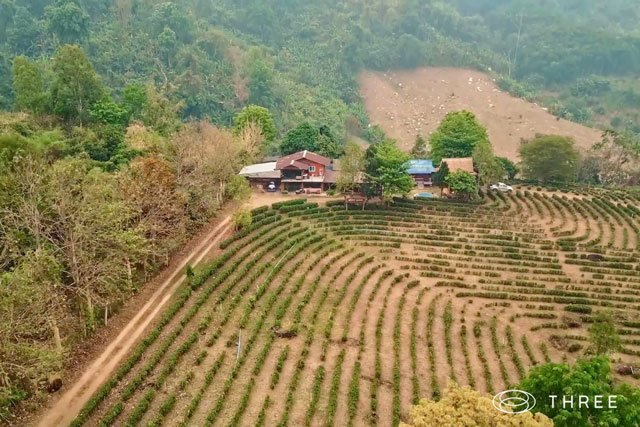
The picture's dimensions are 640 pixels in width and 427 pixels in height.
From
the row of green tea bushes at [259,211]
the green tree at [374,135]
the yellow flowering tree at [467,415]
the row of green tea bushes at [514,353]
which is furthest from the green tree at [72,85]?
the green tree at [374,135]

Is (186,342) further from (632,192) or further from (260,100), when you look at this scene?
(260,100)

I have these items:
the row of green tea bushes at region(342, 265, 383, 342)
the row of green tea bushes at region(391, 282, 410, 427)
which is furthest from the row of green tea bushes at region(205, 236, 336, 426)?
the row of green tea bushes at region(391, 282, 410, 427)

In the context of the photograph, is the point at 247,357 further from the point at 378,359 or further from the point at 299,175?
the point at 299,175

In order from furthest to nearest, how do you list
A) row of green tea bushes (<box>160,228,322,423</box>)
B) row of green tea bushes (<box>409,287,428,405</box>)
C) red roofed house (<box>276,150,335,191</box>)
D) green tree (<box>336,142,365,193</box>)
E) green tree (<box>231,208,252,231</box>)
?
red roofed house (<box>276,150,335,191</box>), green tree (<box>336,142,365,193</box>), green tree (<box>231,208,252,231</box>), row of green tea bushes (<box>160,228,322,423</box>), row of green tea bushes (<box>409,287,428,405</box>)

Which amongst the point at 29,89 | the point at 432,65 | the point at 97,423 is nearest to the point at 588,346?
the point at 97,423

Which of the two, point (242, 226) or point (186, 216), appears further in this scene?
point (242, 226)

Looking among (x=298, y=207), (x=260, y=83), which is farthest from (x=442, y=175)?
(x=260, y=83)

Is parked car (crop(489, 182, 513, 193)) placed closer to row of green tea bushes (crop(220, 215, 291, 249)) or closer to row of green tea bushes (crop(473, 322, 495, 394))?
row of green tea bushes (crop(220, 215, 291, 249))
